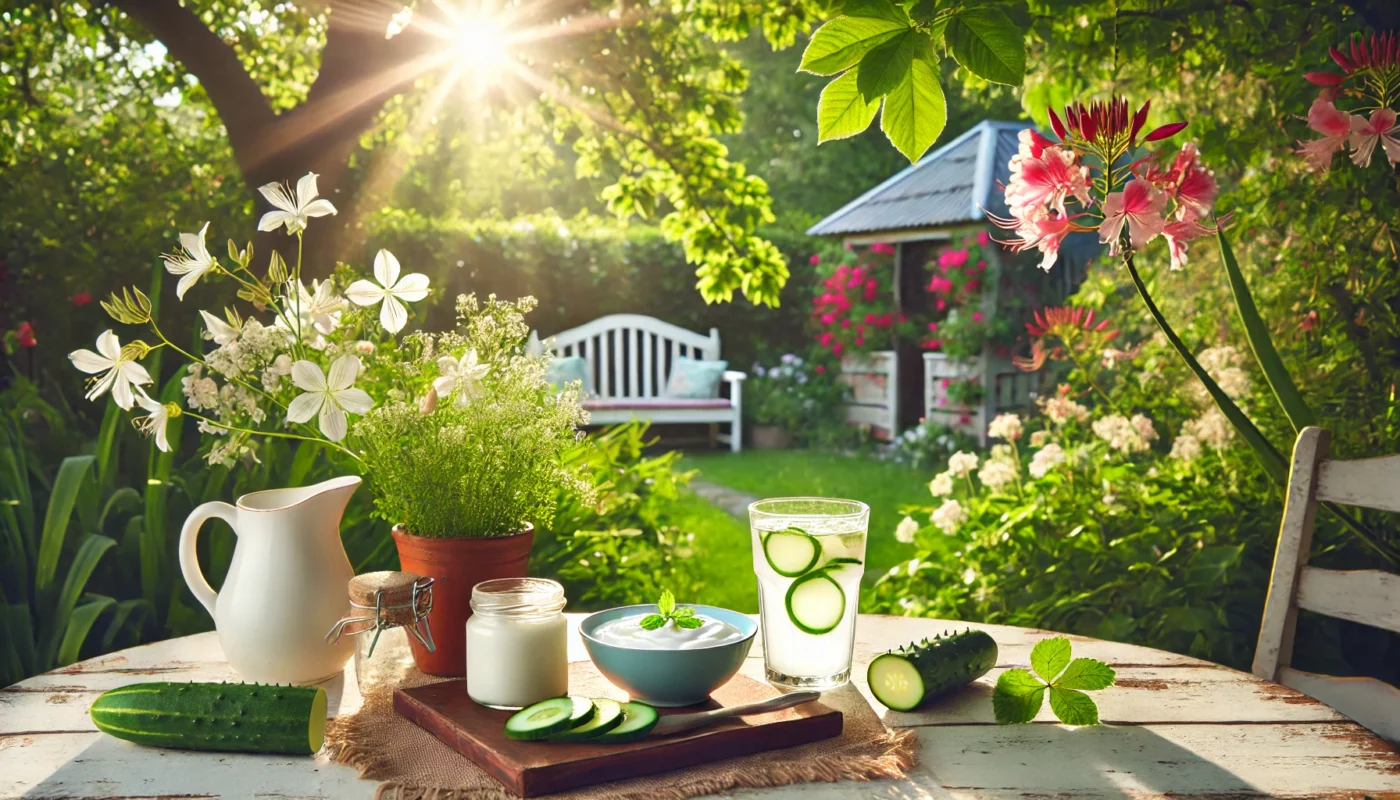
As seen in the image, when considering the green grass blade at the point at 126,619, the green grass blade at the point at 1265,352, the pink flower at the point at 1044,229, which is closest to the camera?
the pink flower at the point at 1044,229

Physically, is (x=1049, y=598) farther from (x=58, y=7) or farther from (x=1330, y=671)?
(x=58, y=7)

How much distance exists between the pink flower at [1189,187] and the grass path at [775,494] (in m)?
2.62

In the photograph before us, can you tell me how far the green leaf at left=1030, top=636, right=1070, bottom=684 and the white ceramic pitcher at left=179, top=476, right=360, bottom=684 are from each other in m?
0.82

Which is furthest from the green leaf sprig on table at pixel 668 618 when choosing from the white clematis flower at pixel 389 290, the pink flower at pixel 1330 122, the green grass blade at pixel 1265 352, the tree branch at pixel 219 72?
the tree branch at pixel 219 72

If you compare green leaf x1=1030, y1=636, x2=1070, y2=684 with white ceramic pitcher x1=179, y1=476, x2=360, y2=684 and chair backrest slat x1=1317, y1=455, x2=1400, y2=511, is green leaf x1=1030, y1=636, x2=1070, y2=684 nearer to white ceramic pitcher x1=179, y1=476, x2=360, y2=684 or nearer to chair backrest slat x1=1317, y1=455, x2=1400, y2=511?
chair backrest slat x1=1317, y1=455, x2=1400, y2=511

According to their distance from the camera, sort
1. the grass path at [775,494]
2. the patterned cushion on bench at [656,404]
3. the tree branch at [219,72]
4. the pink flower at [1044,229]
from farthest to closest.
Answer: the patterned cushion on bench at [656,404] < the grass path at [775,494] < the tree branch at [219,72] < the pink flower at [1044,229]

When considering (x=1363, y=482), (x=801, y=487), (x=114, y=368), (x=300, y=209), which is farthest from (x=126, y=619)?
(x=801, y=487)

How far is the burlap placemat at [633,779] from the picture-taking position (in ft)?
3.35

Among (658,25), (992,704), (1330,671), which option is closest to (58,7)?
(658,25)

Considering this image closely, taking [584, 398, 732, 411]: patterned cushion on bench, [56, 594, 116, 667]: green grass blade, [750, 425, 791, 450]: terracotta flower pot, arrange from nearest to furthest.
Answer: [56, 594, 116, 667]: green grass blade < [584, 398, 732, 411]: patterned cushion on bench < [750, 425, 791, 450]: terracotta flower pot

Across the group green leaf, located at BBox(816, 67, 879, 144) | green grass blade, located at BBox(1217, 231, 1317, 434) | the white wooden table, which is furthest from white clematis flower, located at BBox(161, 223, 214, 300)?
green grass blade, located at BBox(1217, 231, 1317, 434)

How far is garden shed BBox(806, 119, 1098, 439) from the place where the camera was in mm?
7879

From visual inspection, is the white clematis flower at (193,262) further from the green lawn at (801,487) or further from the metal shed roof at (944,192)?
the metal shed roof at (944,192)

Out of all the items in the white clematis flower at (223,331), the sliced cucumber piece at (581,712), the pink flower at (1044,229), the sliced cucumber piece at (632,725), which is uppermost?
the pink flower at (1044,229)
